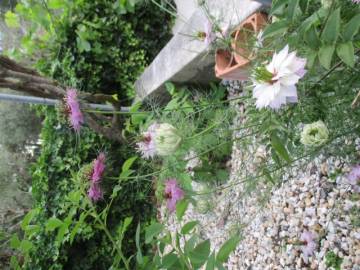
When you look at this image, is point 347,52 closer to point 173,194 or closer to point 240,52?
point 240,52

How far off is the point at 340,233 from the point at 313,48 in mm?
935

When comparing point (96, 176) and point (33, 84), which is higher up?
point (33, 84)

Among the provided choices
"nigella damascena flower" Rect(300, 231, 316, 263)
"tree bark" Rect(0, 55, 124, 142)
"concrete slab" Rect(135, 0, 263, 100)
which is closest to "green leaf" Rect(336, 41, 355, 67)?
"concrete slab" Rect(135, 0, 263, 100)

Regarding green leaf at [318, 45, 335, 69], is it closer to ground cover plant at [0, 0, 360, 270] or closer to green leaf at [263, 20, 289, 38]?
ground cover plant at [0, 0, 360, 270]

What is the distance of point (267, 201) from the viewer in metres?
1.89

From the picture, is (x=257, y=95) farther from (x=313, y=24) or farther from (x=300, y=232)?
(x=300, y=232)

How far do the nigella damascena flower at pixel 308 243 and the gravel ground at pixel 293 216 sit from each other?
13mm

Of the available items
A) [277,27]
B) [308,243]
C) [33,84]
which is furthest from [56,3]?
[277,27]

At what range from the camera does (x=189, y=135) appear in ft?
4.73

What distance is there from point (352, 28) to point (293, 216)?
1.16 m

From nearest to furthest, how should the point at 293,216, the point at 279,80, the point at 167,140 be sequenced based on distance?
1. the point at 279,80
2. the point at 167,140
3. the point at 293,216

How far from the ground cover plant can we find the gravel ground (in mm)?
43

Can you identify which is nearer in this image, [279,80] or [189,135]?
[279,80]

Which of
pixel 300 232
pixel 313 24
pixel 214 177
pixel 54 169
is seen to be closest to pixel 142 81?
pixel 54 169
